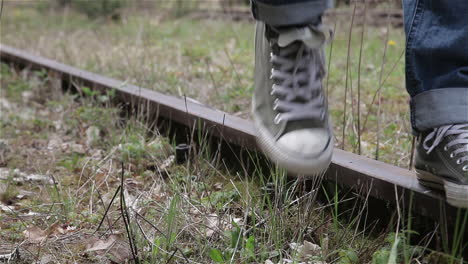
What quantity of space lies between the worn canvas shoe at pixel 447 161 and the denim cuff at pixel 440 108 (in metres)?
0.02

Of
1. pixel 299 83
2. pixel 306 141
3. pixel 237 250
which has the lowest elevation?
pixel 237 250

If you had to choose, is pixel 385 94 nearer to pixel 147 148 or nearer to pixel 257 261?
pixel 147 148

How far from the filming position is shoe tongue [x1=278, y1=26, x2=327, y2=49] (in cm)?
162

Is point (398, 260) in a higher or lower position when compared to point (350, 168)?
lower

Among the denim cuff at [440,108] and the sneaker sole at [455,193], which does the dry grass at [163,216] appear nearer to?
the sneaker sole at [455,193]

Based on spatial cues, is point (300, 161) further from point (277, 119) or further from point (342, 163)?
point (342, 163)

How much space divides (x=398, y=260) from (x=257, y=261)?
448mm

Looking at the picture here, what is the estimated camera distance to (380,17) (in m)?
8.35

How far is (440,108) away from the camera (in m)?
1.86

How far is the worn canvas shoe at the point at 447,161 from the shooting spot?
5.66ft

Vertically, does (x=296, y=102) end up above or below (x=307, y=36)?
below

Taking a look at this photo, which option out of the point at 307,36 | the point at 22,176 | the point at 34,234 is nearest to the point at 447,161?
the point at 307,36

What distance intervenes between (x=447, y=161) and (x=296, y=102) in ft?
1.63

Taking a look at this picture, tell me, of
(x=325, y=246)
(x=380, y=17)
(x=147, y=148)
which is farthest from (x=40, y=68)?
(x=380, y=17)
